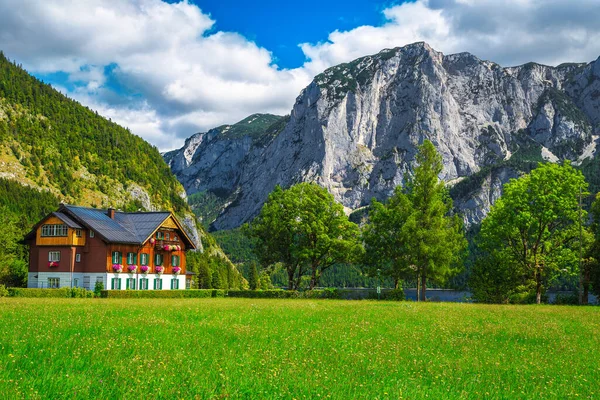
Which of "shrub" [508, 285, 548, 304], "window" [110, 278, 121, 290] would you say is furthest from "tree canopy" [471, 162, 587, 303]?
"window" [110, 278, 121, 290]

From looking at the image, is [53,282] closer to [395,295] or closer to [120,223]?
[120,223]

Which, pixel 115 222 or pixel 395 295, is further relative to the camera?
pixel 115 222

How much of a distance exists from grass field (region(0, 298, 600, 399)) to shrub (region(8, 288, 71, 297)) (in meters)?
32.4

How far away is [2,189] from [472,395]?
16486cm

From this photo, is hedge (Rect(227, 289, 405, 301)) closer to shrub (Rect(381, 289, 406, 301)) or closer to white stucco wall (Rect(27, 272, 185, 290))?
shrub (Rect(381, 289, 406, 301))

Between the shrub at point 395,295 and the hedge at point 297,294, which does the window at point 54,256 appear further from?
the shrub at point 395,295

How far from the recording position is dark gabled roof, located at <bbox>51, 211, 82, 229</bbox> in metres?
64.2

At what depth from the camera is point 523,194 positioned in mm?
53156

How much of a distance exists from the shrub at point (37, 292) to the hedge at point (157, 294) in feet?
11.7

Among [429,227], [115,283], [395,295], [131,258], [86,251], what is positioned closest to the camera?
[395,295]

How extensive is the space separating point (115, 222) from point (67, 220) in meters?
6.64

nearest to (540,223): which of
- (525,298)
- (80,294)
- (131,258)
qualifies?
(525,298)

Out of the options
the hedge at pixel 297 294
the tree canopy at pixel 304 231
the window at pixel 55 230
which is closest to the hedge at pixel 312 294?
the hedge at pixel 297 294

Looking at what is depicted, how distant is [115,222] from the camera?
69.9m
